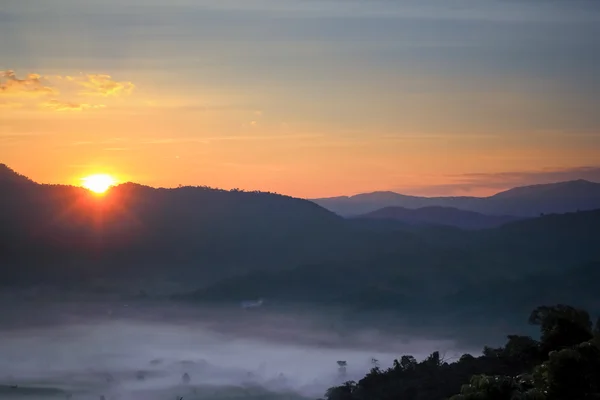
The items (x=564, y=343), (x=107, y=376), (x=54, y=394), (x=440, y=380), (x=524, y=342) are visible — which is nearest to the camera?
(x=564, y=343)

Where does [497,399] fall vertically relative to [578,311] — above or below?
below

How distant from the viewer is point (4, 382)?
175 m

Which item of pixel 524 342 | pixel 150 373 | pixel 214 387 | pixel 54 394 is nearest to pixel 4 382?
pixel 54 394

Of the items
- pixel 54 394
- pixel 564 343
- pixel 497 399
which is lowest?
pixel 497 399

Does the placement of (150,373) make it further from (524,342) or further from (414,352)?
(524,342)

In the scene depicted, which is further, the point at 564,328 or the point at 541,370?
the point at 564,328

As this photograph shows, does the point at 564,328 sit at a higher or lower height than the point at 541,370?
higher

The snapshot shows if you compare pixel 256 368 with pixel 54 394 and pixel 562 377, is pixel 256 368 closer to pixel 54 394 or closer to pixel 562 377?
pixel 54 394

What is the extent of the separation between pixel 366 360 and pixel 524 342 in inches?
6742

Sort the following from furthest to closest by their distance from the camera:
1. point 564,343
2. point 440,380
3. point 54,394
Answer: point 54,394 < point 440,380 < point 564,343

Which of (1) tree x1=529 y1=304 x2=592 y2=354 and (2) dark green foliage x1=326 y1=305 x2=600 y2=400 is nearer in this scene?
(2) dark green foliage x1=326 y1=305 x2=600 y2=400

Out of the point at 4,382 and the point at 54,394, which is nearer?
the point at 54,394

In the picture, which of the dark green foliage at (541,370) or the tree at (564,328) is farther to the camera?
the tree at (564,328)

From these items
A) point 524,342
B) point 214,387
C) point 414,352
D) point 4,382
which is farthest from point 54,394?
point 524,342
